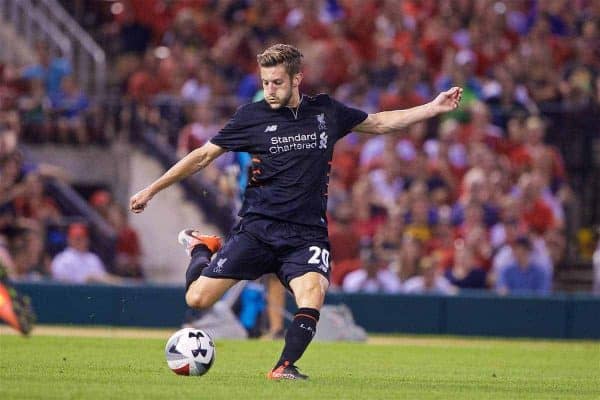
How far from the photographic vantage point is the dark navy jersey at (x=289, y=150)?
10.1 m

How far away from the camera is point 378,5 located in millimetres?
24156

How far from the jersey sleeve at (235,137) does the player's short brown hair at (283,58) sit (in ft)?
1.69

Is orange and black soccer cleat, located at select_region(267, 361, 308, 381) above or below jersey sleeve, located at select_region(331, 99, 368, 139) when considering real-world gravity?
below

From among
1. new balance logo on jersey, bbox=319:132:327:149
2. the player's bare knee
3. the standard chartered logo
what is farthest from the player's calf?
new balance logo on jersey, bbox=319:132:327:149

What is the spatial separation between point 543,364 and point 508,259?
19.5 feet

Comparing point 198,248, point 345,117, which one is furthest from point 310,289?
point 198,248

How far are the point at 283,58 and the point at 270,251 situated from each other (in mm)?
1438

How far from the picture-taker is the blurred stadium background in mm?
19188

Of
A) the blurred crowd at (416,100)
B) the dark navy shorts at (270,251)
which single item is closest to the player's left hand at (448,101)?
the dark navy shorts at (270,251)

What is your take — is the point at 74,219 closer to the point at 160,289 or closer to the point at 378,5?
the point at 160,289

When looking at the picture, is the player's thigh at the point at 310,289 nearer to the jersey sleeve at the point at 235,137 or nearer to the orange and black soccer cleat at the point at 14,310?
the jersey sleeve at the point at 235,137

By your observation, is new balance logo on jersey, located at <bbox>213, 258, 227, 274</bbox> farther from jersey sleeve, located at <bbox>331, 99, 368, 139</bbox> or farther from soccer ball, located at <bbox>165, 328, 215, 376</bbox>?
jersey sleeve, located at <bbox>331, 99, 368, 139</bbox>

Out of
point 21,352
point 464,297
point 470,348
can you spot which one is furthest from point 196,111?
point 21,352

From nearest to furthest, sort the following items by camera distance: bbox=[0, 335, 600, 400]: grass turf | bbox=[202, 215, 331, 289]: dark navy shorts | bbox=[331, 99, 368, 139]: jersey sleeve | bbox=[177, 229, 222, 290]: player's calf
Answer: bbox=[0, 335, 600, 400]: grass turf, bbox=[202, 215, 331, 289]: dark navy shorts, bbox=[331, 99, 368, 139]: jersey sleeve, bbox=[177, 229, 222, 290]: player's calf
